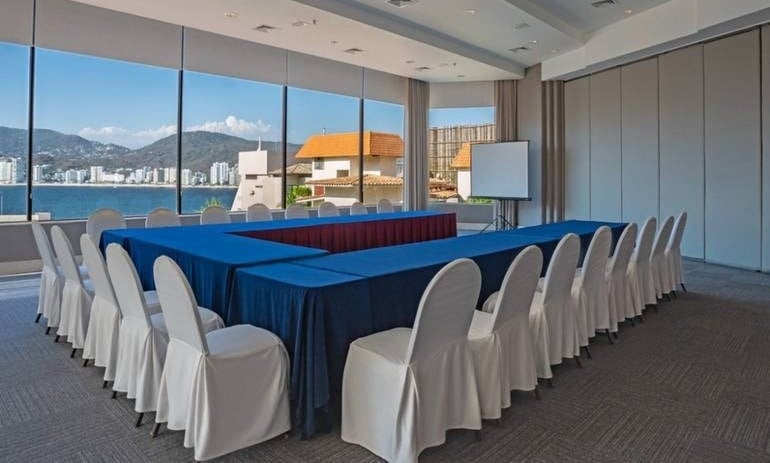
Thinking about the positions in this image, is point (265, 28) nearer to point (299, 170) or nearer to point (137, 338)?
point (299, 170)

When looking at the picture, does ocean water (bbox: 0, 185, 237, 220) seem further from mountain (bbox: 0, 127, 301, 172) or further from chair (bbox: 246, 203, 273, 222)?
chair (bbox: 246, 203, 273, 222)

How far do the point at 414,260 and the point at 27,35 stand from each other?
20.6 feet

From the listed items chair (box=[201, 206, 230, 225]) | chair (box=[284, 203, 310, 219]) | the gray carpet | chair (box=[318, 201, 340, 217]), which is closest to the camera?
the gray carpet

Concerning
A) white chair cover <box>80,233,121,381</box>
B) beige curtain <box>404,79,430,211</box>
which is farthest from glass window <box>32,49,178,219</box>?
beige curtain <box>404,79,430,211</box>

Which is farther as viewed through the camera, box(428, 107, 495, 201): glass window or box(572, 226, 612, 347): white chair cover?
box(428, 107, 495, 201): glass window

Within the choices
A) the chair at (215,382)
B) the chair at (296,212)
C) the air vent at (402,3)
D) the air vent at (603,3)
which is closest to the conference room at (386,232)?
the chair at (215,382)

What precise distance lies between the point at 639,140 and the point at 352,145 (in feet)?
18.8

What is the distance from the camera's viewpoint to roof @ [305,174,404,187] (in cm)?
1108

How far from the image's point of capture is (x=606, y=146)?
30.6ft

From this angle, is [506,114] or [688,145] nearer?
[688,145]

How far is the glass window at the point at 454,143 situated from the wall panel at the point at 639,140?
3089 millimetres

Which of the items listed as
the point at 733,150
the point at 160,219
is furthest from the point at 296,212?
the point at 733,150

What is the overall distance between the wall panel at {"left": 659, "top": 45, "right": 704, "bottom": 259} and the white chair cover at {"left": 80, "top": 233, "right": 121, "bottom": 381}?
812cm

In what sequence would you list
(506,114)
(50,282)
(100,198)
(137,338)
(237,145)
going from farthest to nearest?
(506,114)
(237,145)
(100,198)
(50,282)
(137,338)
